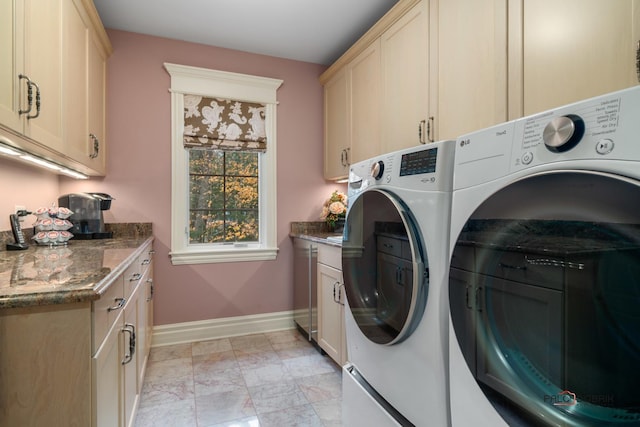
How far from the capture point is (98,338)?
3.15ft

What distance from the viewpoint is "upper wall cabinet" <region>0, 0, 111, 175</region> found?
47.0 inches

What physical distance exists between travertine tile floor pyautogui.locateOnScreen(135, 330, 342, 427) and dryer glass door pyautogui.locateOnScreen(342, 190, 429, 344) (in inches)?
32.0

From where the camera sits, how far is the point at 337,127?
2996mm

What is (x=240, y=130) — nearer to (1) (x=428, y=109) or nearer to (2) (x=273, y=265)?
(2) (x=273, y=265)

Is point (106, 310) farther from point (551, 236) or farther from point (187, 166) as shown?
point (187, 166)

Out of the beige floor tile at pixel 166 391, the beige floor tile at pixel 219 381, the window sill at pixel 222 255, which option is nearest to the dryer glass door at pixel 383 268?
the beige floor tile at pixel 219 381

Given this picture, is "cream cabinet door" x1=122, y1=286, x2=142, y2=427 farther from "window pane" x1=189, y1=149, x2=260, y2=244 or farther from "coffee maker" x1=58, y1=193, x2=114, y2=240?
"window pane" x1=189, y1=149, x2=260, y2=244

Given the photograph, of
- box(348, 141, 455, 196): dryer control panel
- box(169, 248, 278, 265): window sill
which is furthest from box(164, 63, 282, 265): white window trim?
box(348, 141, 455, 196): dryer control panel

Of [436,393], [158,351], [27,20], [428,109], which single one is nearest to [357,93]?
[428,109]

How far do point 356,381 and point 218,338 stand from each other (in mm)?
1878

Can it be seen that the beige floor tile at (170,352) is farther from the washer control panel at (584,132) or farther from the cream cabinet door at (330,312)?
the washer control panel at (584,132)

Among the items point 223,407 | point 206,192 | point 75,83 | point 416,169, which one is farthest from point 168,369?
point 416,169

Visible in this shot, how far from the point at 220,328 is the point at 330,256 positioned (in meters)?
1.37

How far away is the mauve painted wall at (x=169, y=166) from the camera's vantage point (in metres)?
2.71
